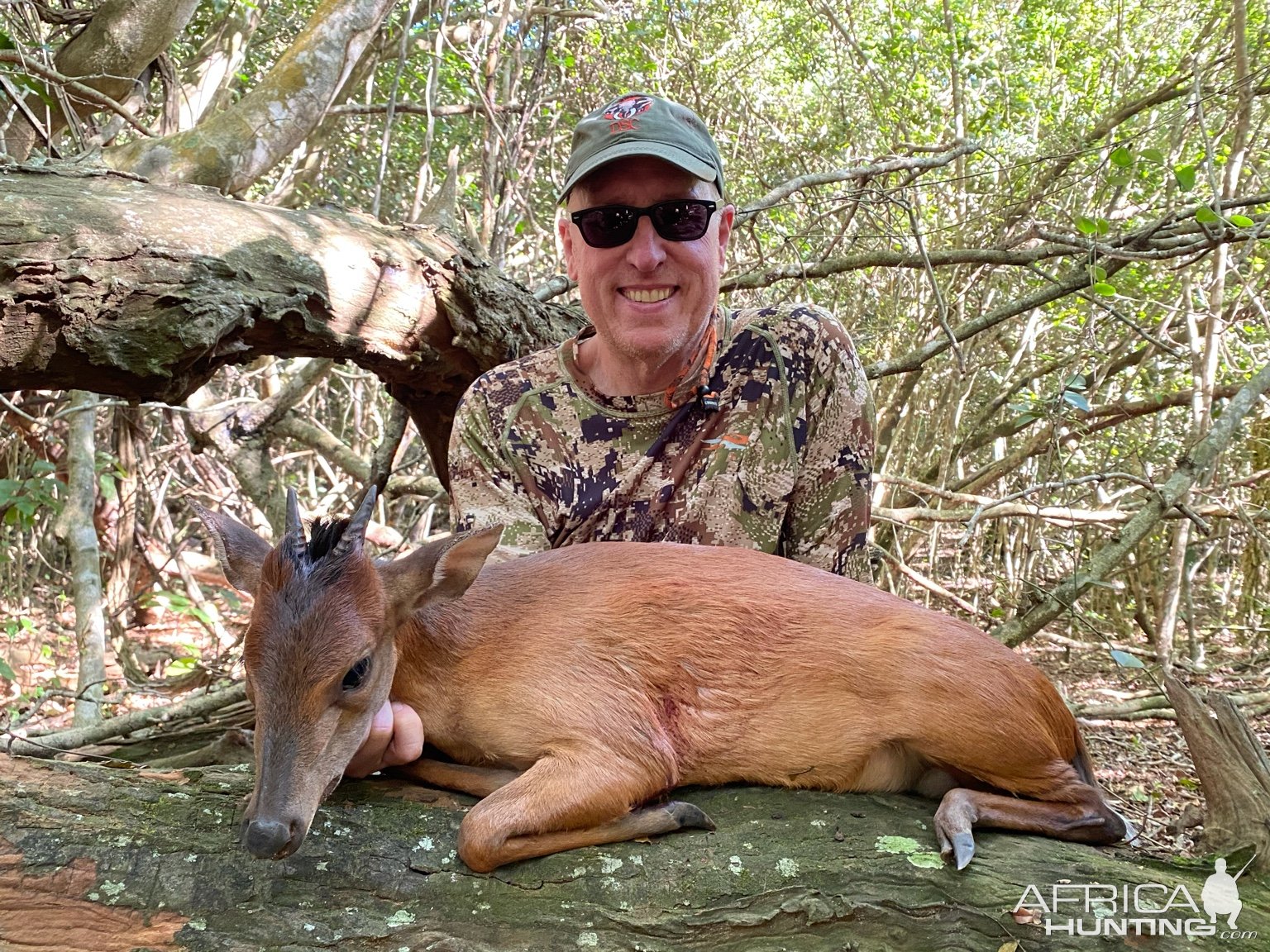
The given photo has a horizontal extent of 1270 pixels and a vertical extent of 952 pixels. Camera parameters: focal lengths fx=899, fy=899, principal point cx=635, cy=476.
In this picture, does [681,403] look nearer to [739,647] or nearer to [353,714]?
[739,647]

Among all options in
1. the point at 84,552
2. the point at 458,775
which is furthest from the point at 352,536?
the point at 84,552

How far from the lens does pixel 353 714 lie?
2.84 meters

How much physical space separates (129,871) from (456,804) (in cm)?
96

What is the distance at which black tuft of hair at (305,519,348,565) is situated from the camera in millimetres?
2924

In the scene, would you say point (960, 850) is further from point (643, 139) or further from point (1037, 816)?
point (643, 139)

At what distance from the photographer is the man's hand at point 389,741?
3012mm

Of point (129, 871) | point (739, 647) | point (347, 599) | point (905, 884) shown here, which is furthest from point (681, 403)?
point (129, 871)

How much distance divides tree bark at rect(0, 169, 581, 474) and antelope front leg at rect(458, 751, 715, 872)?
2472 mm

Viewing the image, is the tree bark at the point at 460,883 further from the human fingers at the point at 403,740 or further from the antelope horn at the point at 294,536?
the antelope horn at the point at 294,536

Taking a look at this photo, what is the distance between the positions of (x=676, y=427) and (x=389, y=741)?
209 cm

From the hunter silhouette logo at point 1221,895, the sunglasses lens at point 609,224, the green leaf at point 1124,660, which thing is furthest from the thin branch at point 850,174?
the hunter silhouette logo at point 1221,895

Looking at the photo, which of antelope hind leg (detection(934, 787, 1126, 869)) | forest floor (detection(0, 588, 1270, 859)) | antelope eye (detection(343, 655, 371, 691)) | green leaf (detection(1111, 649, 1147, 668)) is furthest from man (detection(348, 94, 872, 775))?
forest floor (detection(0, 588, 1270, 859))

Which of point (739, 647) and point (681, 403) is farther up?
point (681, 403)

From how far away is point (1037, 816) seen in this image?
10.1 ft
